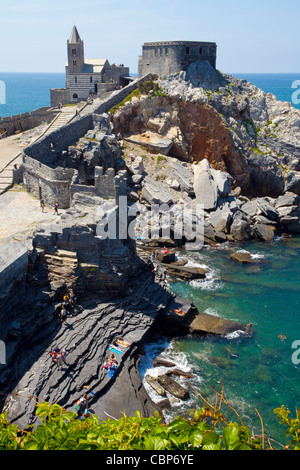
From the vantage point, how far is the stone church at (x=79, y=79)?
5022 cm

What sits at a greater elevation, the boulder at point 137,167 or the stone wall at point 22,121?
the stone wall at point 22,121

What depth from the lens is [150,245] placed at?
34.1 metres

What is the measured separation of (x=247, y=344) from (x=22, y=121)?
3699 cm

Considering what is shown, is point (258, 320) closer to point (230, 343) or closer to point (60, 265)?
point (230, 343)

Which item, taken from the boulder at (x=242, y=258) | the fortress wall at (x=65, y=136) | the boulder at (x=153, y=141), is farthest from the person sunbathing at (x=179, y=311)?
the boulder at (x=153, y=141)

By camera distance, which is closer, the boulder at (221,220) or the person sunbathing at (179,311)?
the person sunbathing at (179,311)

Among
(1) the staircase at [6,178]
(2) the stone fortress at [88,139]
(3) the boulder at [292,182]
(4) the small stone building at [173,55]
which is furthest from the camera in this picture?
(4) the small stone building at [173,55]

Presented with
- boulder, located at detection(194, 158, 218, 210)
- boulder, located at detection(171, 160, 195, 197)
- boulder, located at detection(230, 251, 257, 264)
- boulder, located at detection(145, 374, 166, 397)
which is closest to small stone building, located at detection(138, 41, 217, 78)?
boulder, located at detection(171, 160, 195, 197)

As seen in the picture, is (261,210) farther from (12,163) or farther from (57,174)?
(12,163)

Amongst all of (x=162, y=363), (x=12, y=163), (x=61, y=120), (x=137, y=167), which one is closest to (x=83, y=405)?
(x=162, y=363)

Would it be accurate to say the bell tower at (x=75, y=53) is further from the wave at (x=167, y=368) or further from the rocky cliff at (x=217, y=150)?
the wave at (x=167, y=368)

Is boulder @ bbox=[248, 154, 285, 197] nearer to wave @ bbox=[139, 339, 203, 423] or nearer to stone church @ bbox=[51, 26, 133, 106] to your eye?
stone church @ bbox=[51, 26, 133, 106]

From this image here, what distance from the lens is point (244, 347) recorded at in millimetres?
22625

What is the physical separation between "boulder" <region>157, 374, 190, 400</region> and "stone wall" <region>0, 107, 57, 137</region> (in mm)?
34491
